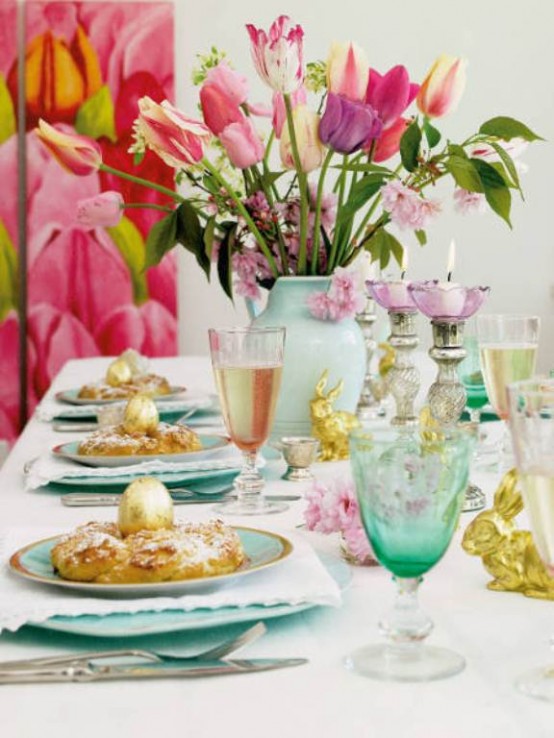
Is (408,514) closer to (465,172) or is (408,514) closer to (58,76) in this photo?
(465,172)

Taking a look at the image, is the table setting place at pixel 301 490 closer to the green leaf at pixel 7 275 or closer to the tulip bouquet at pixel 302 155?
the tulip bouquet at pixel 302 155

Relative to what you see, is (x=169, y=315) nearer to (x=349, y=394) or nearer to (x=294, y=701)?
(x=349, y=394)

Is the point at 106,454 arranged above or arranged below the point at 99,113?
below

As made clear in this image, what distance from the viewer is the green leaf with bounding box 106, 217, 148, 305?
512 centimetres

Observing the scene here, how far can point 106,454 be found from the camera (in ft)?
5.39

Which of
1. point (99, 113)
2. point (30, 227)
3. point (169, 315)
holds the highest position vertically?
point (99, 113)

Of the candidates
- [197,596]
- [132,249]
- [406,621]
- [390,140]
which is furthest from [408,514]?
[132,249]

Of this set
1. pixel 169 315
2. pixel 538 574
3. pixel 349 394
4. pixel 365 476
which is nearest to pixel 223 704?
pixel 365 476

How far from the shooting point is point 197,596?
99cm

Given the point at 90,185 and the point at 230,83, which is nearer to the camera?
the point at 230,83

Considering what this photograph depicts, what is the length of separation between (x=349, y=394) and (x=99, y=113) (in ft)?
11.2

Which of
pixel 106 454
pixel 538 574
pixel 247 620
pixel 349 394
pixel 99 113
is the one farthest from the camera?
pixel 99 113

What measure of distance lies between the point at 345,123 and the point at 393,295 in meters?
0.22

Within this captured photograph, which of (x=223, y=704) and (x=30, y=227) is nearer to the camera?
(x=223, y=704)
